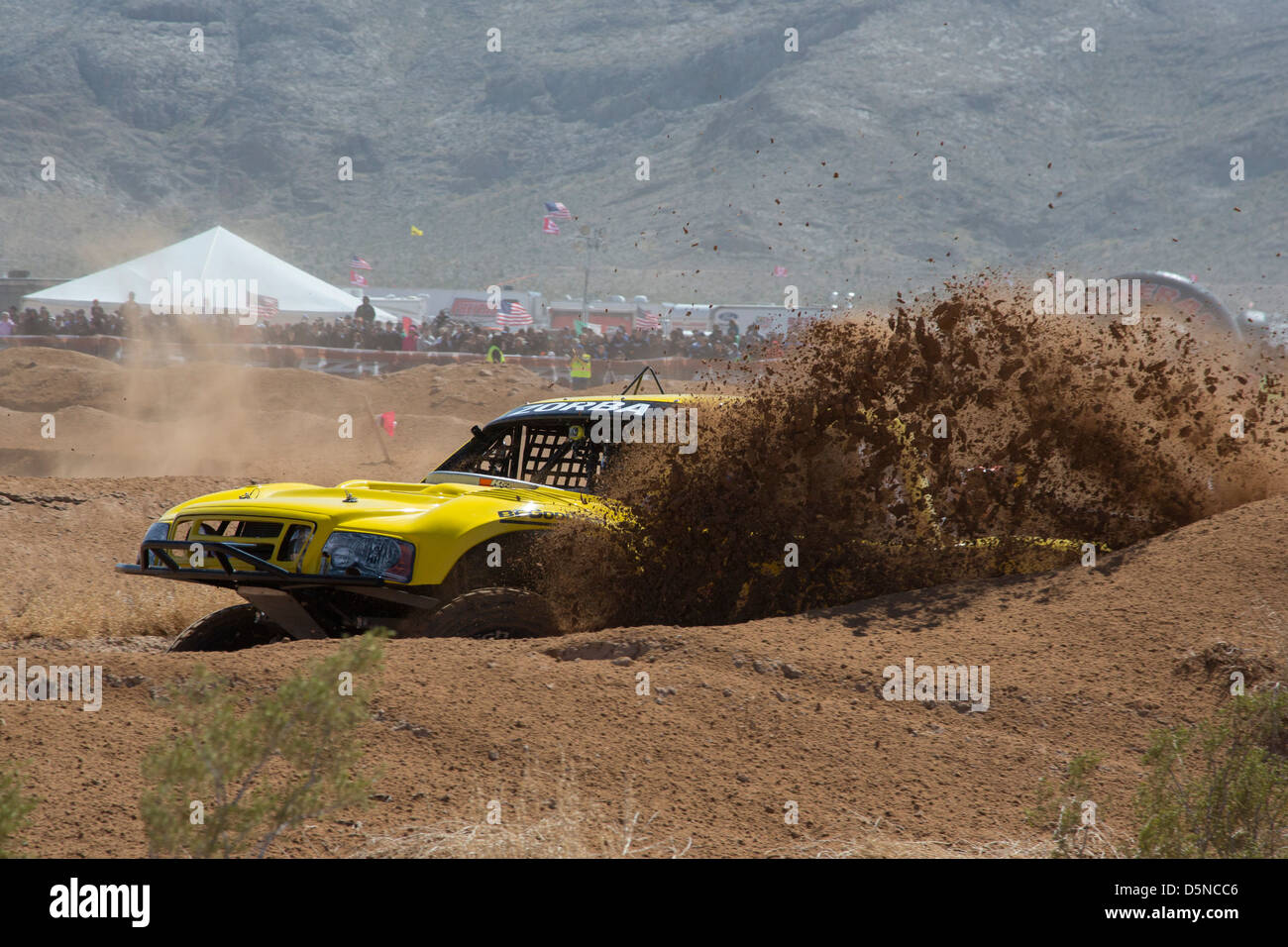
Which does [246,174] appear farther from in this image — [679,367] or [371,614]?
[371,614]

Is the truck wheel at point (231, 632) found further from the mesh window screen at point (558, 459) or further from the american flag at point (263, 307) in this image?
the american flag at point (263, 307)

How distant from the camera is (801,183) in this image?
87.1 m

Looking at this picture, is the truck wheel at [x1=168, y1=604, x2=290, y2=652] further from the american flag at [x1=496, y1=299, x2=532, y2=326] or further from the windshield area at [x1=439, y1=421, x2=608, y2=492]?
the american flag at [x1=496, y1=299, x2=532, y2=326]

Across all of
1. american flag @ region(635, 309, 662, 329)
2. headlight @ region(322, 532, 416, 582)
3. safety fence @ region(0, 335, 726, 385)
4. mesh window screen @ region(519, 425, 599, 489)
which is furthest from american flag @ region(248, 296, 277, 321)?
headlight @ region(322, 532, 416, 582)

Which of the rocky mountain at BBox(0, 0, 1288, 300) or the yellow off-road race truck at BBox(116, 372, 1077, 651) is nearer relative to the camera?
the yellow off-road race truck at BBox(116, 372, 1077, 651)

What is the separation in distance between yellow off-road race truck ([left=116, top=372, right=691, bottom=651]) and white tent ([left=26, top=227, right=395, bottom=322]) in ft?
86.0

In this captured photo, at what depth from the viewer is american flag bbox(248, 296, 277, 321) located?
33.4 m

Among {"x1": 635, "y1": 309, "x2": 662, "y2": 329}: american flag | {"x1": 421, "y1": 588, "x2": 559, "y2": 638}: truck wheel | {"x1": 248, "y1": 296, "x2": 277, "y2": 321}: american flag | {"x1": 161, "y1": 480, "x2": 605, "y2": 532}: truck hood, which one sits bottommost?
{"x1": 421, "y1": 588, "x2": 559, "y2": 638}: truck wheel

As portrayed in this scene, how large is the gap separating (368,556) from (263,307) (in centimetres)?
3004

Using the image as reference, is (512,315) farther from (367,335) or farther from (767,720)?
(767,720)

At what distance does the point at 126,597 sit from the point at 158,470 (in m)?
9.52

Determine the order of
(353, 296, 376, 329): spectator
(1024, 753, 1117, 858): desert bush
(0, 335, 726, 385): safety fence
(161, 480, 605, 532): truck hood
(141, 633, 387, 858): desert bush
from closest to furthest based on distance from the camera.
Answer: (141, 633, 387, 858): desert bush < (1024, 753, 1117, 858): desert bush < (161, 480, 605, 532): truck hood < (0, 335, 726, 385): safety fence < (353, 296, 376, 329): spectator
